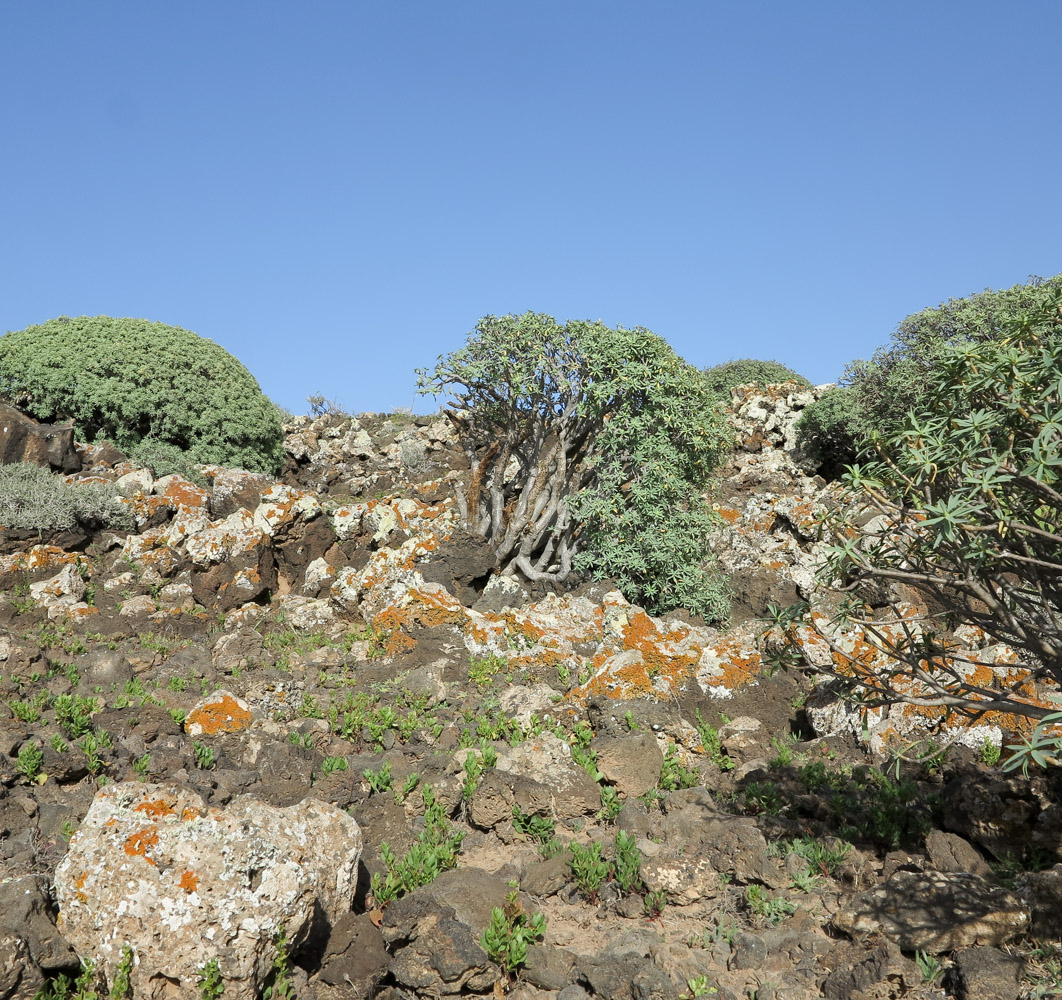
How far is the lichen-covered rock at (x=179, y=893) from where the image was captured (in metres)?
5.11

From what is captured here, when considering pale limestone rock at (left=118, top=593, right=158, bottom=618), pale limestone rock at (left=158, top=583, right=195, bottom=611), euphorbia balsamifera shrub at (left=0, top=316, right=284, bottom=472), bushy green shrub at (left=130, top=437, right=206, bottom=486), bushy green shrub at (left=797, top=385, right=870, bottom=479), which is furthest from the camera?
bushy green shrub at (left=797, top=385, right=870, bottom=479)

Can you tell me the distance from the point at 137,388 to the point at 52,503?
6.45 m

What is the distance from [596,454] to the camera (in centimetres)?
1628

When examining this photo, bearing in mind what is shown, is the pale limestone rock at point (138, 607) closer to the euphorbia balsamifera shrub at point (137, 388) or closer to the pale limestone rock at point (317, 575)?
the pale limestone rock at point (317, 575)

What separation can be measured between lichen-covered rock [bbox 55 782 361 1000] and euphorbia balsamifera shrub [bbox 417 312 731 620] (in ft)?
32.3

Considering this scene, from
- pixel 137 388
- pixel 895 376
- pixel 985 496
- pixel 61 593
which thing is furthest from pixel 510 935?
pixel 895 376

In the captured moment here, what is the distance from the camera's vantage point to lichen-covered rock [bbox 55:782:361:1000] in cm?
511

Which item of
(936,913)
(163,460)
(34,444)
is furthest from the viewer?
(163,460)

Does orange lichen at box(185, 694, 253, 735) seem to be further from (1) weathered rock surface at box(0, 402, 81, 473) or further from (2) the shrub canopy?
(2) the shrub canopy

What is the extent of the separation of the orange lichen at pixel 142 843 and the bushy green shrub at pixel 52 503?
1150cm

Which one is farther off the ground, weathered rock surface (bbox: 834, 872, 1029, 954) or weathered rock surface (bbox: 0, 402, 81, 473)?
weathered rock surface (bbox: 0, 402, 81, 473)

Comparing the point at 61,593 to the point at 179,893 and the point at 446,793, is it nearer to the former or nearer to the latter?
the point at 446,793

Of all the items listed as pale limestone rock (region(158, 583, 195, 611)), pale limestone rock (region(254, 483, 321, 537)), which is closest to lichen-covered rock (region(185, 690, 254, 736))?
pale limestone rock (region(158, 583, 195, 611))

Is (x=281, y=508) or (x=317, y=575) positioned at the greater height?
(x=281, y=508)
